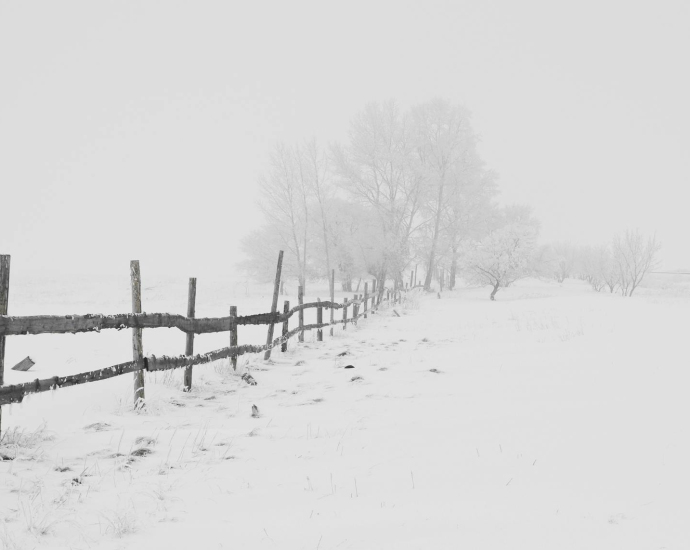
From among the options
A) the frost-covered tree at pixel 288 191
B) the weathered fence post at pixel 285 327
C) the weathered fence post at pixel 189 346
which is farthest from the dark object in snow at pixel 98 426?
the frost-covered tree at pixel 288 191

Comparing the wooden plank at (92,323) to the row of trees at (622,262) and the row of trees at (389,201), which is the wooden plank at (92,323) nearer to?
the row of trees at (389,201)

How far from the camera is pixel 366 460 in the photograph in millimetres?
3232

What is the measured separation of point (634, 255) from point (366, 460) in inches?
1500

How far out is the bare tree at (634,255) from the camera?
109 ft

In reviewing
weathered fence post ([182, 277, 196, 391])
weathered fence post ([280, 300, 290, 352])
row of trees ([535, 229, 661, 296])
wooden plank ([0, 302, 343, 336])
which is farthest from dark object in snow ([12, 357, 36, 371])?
row of trees ([535, 229, 661, 296])

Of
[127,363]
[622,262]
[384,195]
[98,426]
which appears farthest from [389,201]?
[98,426]

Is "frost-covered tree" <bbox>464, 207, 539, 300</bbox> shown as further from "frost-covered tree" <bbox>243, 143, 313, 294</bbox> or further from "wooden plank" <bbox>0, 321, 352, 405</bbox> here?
"wooden plank" <bbox>0, 321, 352, 405</bbox>

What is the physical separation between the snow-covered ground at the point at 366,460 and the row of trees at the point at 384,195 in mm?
18023

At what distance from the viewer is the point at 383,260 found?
26.4m

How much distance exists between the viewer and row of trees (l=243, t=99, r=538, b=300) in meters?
25.6

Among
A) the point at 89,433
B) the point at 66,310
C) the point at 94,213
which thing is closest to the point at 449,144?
the point at 66,310

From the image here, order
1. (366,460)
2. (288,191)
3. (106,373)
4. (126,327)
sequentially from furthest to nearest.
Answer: (288,191) < (126,327) < (106,373) < (366,460)

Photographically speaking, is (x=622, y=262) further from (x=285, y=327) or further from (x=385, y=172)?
(x=285, y=327)

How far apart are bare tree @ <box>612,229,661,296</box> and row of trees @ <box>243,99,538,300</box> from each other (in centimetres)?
1133
